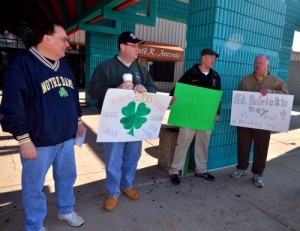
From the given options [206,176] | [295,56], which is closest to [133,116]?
[206,176]

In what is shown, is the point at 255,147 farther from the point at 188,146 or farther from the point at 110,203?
the point at 110,203

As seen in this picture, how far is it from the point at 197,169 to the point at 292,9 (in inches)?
363

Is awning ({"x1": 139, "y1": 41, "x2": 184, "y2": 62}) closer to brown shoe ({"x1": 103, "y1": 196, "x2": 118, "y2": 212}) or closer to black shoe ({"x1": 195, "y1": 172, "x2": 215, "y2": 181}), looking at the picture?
black shoe ({"x1": 195, "y1": 172, "x2": 215, "y2": 181})

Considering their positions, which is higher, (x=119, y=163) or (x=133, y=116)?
(x=133, y=116)

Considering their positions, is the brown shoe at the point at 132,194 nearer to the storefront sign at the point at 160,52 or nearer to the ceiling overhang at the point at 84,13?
the ceiling overhang at the point at 84,13

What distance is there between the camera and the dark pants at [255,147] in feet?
12.0

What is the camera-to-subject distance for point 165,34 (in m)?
18.9

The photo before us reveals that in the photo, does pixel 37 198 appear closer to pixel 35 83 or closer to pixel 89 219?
pixel 89 219

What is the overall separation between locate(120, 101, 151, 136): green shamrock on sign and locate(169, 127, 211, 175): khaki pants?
0.87 m

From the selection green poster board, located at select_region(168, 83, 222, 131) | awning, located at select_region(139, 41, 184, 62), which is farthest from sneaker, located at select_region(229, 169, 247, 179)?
awning, located at select_region(139, 41, 184, 62)

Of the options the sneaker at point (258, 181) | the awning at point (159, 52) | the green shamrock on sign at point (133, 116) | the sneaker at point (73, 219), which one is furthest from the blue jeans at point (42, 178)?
the awning at point (159, 52)

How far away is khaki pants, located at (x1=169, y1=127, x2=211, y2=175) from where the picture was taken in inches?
143

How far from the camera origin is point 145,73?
3.03 m

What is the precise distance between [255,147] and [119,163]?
82.3 inches
